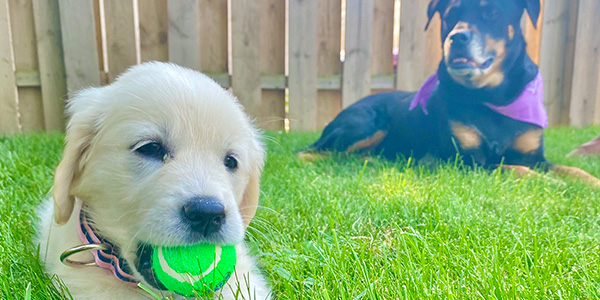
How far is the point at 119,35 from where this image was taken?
15.6 feet

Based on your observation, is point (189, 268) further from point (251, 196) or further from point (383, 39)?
point (383, 39)

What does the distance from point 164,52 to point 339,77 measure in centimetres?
194

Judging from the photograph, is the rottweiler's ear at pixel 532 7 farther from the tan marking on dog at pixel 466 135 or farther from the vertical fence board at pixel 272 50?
the vertical fence board at pixel 272 50

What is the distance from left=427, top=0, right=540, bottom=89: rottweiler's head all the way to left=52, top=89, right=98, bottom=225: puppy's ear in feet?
9.04

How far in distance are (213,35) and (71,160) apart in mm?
3614

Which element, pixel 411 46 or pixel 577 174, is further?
pixel 411 46

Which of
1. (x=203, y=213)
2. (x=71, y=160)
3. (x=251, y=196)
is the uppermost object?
(x=71, y=160)

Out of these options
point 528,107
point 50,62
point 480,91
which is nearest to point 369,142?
point 480,91

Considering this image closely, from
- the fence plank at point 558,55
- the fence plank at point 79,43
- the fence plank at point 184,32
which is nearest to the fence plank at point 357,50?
the fence plank at point 184,32

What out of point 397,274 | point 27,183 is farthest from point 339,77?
point 397,274

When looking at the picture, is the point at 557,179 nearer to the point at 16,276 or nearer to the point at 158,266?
the point at 158,266

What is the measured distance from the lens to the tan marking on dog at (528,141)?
3590mm

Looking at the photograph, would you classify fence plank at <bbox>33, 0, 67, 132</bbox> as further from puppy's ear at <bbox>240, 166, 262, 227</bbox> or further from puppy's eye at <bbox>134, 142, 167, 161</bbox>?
puppy's eye at <bbox>134, 142, 167, 161</bbox>

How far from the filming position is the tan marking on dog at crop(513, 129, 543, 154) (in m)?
3.59
